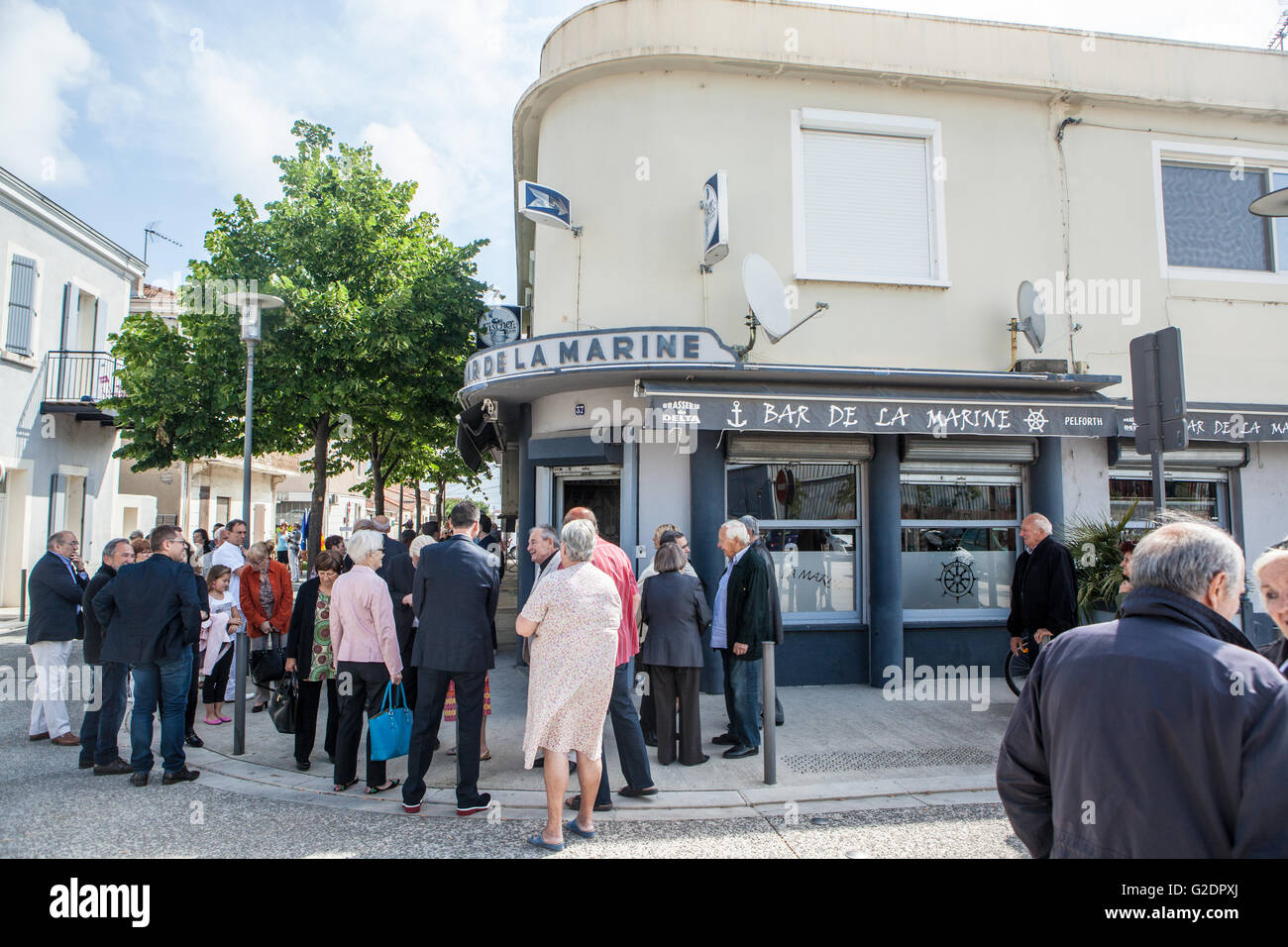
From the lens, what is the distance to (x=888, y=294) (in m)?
9.00

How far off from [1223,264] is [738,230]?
656 centimetres

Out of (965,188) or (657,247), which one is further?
(965,188)

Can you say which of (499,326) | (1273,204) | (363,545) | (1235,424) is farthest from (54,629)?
(1235,424)

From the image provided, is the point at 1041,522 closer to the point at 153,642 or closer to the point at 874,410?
the point at 874,410

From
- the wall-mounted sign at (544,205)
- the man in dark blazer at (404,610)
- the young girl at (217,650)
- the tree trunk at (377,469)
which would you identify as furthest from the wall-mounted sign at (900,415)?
the tree trunk at (377,469)

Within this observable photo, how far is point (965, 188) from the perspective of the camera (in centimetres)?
932

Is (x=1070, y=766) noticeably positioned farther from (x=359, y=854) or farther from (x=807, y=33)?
(x=807, y=33)

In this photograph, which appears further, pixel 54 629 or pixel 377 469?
pixel 377 469

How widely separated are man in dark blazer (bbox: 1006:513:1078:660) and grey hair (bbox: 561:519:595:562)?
4087mm

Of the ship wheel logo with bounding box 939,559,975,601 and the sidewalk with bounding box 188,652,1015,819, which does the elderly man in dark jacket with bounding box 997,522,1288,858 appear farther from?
the ship wheel logo with bounding box 939,559,975,601

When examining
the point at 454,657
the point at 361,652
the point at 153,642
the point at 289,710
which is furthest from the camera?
the point at 289,710

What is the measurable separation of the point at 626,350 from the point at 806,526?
3.02 m
